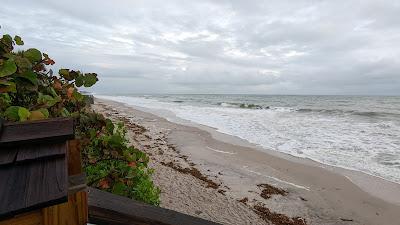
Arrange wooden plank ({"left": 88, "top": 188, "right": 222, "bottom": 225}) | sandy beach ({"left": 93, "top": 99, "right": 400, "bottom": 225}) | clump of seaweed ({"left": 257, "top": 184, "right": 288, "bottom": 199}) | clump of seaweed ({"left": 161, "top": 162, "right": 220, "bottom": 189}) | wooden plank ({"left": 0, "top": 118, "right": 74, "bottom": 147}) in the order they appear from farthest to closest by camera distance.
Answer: clump of seaweed ({"left": 161, "top": 162, "right": 220, "bottom": 189})
clump of seaweed ({"left": 257, "top": 184, "right": 288, "bottom": 199})
sandy beach ({"left": 93, "top": 99, "right": 400, "bottom": 225})
wooden plank ({"left": 88, "top": 188, "right": 222, "bottom": 225})
wooden plank ({"left": 0, "top": 118, "right": 74, "bottom": 147})

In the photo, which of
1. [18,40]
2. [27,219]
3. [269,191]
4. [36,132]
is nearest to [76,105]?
[18,40]

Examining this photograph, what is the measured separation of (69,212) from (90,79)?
174 centimetres

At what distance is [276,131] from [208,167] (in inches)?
374

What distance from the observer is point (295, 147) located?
1340cm

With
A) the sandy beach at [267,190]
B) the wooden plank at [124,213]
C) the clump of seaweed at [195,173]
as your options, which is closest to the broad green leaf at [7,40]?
the wooden plank at [124,213]

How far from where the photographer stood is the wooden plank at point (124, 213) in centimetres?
118

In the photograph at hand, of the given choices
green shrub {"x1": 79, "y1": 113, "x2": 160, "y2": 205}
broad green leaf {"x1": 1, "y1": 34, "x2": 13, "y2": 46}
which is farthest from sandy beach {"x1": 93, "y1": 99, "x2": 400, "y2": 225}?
broad green leaf {"x1": 1, "y1": 34, "x2": 13, "y2": 46}

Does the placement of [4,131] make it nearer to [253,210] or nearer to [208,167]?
[253,210]

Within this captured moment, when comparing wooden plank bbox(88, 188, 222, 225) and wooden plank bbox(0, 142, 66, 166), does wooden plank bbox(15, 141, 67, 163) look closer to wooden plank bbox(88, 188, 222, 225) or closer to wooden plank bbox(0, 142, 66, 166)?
wooden plank bbox(0, 142, 66, 166)

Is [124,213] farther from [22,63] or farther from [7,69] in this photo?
[22,63]

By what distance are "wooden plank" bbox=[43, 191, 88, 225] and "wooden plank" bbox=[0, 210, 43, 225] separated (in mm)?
15

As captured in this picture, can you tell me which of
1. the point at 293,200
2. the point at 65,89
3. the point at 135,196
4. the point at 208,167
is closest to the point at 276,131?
the point at 208,167

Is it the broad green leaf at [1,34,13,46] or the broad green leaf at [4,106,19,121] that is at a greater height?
the broad green leaf at [1,34,13,46]

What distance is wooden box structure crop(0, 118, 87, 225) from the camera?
0.76 m
